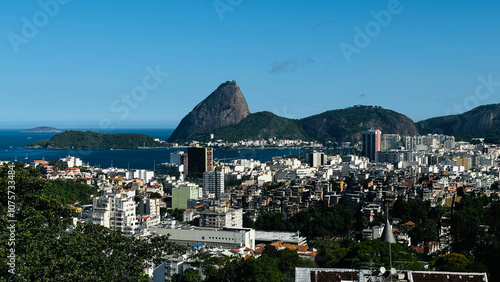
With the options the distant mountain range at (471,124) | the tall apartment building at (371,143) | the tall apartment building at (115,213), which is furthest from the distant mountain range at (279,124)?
the tall apartment building at (115,213)

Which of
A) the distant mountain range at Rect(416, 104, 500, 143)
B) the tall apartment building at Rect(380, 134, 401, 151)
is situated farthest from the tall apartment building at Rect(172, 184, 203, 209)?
the distant mountain range at Rect(416, 104, 500, 143)

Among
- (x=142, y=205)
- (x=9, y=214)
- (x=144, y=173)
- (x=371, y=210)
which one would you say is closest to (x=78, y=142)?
(x=144, y=173)

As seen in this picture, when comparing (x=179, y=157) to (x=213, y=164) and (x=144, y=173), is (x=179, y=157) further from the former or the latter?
(x=144, y=173)

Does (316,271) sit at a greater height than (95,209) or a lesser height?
greater

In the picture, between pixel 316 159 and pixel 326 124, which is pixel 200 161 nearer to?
pixel 316 159

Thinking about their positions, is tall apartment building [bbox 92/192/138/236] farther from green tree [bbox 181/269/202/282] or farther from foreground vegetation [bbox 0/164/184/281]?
foreground vegetation [bbox 0/164/184/281]

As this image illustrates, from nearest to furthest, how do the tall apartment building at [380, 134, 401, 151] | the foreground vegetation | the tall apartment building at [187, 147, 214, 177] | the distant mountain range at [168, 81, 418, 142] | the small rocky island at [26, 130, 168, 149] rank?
1. the foreground vegetation
2. the tall apartment building at [187, 147, 214, 177]
3. the tall apartment building at [380, 134, 401, 151]
4. the small rocky island at [26, 130, 168, 149]
5. the distant mountain range at [168, 81, 418, 142]

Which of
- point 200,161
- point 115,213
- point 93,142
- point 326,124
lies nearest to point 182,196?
point 115,213

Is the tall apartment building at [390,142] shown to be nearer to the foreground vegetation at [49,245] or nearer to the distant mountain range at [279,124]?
the distant mountain range at [279,124]
